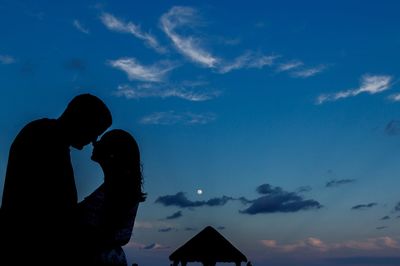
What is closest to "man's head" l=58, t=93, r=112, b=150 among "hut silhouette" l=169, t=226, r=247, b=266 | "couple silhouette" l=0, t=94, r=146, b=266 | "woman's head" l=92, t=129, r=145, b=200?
"couple silhouette" l=0, t=94, r=146, b=266

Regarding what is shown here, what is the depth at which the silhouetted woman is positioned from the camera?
1.65m

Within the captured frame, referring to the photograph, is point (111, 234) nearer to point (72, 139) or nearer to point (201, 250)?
point (72, 139)

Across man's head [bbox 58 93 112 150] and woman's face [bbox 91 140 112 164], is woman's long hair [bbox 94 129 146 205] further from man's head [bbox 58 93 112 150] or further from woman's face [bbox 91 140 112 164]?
man's head [bbox 58 93 112 150]

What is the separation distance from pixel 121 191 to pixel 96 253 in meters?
0.33

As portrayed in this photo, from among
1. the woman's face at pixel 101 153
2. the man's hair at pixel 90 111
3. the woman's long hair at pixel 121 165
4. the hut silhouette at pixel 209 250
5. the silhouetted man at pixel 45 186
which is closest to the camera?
the woman's long hair at pixel 121 165

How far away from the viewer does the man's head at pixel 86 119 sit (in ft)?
7.09

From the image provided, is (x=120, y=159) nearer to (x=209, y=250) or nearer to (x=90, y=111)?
(x=90, y=111)

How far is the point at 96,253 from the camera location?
1.76 metres

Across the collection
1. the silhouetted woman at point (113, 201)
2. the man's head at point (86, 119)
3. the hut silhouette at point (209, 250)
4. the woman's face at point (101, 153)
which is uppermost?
the hut silhouette at point (209, 250)

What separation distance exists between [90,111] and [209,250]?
18.8 m

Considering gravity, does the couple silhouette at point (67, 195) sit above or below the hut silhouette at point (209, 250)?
below

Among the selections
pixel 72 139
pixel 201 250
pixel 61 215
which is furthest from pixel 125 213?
pixel 201 250

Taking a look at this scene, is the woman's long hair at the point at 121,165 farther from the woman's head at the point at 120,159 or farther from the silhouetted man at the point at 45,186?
the silhouetted man at the point at 45,186

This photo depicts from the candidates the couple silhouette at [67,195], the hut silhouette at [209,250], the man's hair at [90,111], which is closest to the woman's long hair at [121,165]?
the couple silhouette at [67,195]
